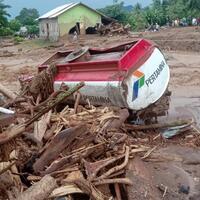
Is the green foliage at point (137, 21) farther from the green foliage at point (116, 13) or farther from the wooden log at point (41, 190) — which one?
the wooden log at point (41, 190)

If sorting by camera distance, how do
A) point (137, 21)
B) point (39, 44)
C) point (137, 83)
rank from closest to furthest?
1. point (137, 83)
2. point (39, 44)
3. point (137, 21)

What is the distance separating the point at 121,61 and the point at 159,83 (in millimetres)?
1183

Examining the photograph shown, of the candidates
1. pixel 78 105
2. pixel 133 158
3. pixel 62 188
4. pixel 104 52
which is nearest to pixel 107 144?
pixel 133 158

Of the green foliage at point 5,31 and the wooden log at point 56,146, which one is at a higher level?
the wooden log at point 56,146

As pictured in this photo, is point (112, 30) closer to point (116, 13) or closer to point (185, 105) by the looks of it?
point (116, 13)

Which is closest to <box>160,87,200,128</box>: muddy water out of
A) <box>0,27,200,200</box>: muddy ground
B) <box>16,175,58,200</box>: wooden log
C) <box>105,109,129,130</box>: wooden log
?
<box>0,27,200,200</box>: muddy ground

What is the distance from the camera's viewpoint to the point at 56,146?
18.8ft

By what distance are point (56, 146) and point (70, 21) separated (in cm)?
3580

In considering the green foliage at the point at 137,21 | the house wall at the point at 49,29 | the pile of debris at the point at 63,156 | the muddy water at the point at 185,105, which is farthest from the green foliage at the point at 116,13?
the pile of debris at the point at 63,156

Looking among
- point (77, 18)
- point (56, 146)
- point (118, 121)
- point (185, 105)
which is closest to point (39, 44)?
point (77, 18)

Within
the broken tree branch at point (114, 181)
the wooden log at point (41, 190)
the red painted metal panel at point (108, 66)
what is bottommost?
the broken tree branch at point (114, 181)

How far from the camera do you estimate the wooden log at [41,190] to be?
4.55 metres

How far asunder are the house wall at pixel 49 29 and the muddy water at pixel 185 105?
86.8 ft

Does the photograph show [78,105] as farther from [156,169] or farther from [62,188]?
[62,188]
